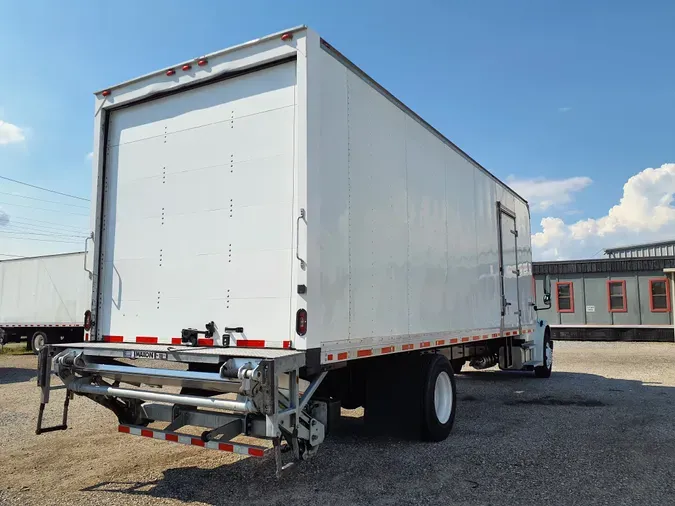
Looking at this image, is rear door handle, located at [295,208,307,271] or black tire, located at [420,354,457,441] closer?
rear door handle, located at [295,208,307,271]

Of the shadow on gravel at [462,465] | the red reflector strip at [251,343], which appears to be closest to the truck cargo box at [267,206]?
the red reflector strip at [251,343]

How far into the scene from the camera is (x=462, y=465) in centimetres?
534

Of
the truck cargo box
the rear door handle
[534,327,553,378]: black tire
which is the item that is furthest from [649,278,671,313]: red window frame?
the rear door handle

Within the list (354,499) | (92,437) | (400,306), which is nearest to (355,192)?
(400,306)

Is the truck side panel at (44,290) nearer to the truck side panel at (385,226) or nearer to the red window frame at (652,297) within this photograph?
the truck side panel at (385,226)

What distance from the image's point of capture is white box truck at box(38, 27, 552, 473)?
14.1 ft

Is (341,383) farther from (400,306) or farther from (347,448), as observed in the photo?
(400,306)

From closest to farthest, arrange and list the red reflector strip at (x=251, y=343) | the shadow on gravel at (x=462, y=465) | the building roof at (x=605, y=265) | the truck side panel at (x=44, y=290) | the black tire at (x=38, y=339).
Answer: the red reflector strip at (x=251, y=343)
the shadow on gravel at (x=462, y=465)
the truck side panel at (x=44, y=290)
the black tire at (x=38, y=339)
the building roof at (x=605, y=265)

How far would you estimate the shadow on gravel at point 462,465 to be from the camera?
14.9ft

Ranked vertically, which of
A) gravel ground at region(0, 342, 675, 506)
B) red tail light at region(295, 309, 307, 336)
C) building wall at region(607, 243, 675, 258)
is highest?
building wall at region(607, 243, 675, 258)

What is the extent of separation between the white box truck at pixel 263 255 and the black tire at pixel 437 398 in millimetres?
29

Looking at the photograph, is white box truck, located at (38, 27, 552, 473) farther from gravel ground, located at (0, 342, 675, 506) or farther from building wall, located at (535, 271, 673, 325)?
building wall, located at (535, 271, 673, 325)

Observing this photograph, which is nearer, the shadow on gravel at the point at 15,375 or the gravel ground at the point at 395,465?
the gravel ground at the point at 395,465

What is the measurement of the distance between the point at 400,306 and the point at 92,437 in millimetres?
4224
